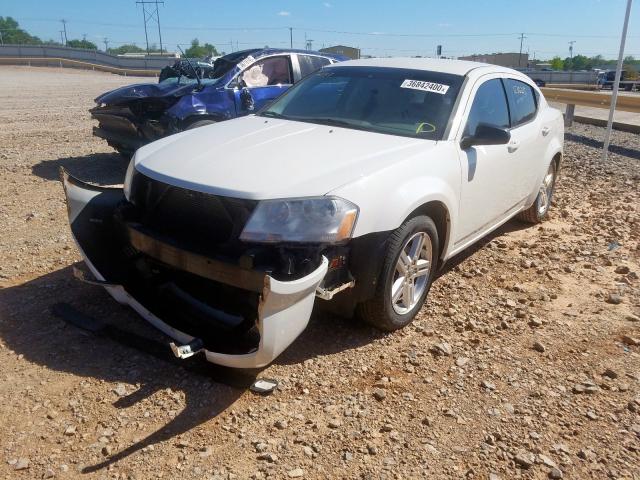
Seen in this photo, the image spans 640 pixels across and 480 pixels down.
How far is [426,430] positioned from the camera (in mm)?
2818

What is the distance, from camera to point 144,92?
25.4 ft

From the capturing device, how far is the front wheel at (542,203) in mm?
5906

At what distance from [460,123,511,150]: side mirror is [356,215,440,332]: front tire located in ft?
A: 2.30

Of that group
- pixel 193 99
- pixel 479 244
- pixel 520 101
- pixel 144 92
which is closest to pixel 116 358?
pixel 479 244

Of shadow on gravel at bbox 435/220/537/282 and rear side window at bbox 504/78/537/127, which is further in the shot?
rear side window at bbox 504/78/537/127

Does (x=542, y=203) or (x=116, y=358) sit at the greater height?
Result: (x=542, y=203)

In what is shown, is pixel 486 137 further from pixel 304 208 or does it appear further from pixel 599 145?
pixel 599 145

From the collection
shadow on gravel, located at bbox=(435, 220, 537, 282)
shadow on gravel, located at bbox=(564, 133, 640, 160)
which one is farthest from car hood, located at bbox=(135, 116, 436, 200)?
shadow on gravel, located at bbox=(564, 133, 640, 160)

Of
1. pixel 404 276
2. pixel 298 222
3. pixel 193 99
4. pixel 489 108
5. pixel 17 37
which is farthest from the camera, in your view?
pixel 17 37

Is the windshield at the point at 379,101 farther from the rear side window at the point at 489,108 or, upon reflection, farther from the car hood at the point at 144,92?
the car hood at the point at 144,92

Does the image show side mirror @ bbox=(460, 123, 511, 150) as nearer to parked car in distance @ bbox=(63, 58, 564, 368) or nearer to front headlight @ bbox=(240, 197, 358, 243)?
parked car in distance @ bbox=(63, 58, 564, 368)

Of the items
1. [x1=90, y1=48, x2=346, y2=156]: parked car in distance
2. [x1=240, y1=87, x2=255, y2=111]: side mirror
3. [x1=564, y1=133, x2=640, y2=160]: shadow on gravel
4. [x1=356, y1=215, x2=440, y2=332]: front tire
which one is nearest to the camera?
[x1=356, y1=215, x2=440, y2=332]: front tire

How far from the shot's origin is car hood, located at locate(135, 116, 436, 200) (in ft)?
9.93

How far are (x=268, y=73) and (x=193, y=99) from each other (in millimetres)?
1362
